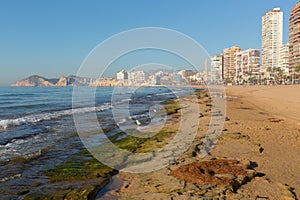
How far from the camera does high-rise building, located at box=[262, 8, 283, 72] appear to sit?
134 meters

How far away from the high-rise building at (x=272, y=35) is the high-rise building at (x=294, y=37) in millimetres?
36448

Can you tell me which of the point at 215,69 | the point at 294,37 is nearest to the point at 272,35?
the point at 215,69

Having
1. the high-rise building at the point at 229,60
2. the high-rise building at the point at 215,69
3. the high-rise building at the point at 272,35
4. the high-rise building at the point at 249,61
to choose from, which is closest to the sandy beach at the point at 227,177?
the high-rise building at the point at 215,69

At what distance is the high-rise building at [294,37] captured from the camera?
90594 mm

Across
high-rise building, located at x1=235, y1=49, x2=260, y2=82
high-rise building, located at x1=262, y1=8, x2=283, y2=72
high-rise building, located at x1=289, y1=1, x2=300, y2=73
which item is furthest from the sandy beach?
high-rise building, located at x1=262, y1=8, x2=283, y2=72

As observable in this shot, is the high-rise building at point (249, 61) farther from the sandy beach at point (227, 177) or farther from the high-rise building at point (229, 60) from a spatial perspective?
the sandy beach at point (227, 177)

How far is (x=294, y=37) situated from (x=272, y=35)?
46726 mm

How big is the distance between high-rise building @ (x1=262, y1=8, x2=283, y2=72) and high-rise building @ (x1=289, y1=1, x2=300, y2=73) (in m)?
36.4

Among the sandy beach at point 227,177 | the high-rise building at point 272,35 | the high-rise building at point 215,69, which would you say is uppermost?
the high-rise building at point 272,35

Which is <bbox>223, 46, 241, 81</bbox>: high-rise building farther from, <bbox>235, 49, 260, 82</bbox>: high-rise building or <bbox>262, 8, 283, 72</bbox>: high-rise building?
<bbox>262, 8, 283, 72</bbox>: high-rise building

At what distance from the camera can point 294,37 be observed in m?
94.2

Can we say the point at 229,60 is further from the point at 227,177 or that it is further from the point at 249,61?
the point at 227,177

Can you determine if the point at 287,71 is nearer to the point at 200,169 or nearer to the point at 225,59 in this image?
the point at 225,59

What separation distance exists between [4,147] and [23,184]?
385cm
